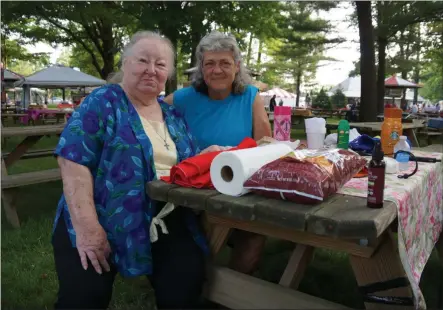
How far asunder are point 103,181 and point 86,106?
0.35 meters

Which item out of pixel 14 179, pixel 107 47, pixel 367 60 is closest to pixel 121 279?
pixel 14 179

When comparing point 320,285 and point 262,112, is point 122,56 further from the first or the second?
point 320,285

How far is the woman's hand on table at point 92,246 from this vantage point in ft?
5.46

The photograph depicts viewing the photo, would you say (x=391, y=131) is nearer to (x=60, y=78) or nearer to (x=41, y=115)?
(x=41, y=115)

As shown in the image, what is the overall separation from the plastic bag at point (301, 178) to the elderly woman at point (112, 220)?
55cm

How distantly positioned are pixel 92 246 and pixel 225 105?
121 centimetres

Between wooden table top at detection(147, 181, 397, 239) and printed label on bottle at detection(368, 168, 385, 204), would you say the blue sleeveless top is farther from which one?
printed label on bottle at detection(368, 168, 385, 204)

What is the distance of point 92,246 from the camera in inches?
65.4

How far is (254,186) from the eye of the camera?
4.70 feet

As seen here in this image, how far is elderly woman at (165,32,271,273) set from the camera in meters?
2.28

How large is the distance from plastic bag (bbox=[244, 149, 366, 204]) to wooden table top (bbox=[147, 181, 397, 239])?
0.03 metres

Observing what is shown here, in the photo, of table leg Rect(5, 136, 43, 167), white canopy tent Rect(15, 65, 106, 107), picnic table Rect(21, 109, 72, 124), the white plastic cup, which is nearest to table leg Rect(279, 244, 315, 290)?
the white plastic cup

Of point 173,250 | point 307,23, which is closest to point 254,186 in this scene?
point 173,250

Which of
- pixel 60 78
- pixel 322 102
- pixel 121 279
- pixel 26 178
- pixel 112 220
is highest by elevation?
pixel 60 78
